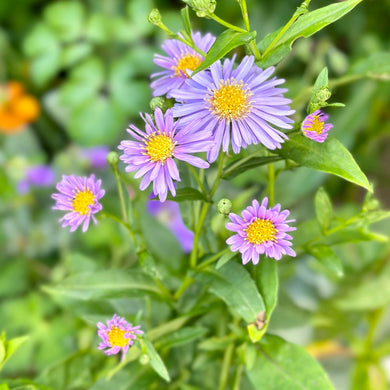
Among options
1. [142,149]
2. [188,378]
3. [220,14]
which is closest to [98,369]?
[188,378]

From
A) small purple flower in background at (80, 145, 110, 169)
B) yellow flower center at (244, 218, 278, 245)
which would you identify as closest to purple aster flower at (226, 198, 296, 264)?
yellow flower center at (244, 218, 278, 245)

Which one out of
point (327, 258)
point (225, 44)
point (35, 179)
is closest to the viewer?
point (225, 44)

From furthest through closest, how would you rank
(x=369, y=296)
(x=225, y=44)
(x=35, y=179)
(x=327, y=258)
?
1. (x=35, y=179)
2. (x=369, y=296)
3. (x=327, y=258)
4. (x=225, y=44)

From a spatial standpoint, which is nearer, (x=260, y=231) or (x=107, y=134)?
(x=260, y=231)

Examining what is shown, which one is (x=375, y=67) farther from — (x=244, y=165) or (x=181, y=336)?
(x=181, y=336)

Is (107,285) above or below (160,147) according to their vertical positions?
below

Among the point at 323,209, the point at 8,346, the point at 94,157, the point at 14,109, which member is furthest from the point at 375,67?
the point at 14,109

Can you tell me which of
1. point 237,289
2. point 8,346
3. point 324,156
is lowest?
point 8,346

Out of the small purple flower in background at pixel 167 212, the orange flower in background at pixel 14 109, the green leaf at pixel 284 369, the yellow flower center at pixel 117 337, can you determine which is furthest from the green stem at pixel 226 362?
the orange flower in background at pixel 14 109
